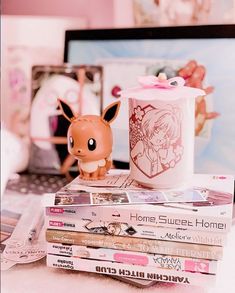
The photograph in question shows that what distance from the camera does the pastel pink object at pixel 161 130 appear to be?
0.73 meters

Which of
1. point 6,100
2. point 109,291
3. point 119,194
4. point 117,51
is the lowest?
point 109,291

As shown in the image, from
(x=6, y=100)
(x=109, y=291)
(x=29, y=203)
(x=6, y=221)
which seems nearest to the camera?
(x=109, y=291)

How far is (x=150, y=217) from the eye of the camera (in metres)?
0.69

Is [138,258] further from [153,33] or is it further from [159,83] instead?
[153,33]

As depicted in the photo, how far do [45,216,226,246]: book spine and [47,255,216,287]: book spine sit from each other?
0.05 meters

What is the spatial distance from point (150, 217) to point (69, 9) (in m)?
0.88

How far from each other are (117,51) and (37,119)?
26 cm

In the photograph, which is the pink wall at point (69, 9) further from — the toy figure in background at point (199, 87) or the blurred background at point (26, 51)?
the toy figure in background at point (199, 87)

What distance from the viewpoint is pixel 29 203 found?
103 centimetres

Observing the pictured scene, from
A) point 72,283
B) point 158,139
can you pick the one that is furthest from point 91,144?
point 72,283

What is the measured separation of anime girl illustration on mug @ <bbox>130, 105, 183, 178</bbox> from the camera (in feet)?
2.40

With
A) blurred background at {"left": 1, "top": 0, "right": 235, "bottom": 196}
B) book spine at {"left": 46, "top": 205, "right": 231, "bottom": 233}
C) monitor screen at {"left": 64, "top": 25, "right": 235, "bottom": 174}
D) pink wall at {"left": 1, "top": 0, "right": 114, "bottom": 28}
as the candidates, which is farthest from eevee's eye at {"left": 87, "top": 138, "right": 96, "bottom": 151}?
pink wall at {"left": 1, "top": 0, "right": 114, "bottom": 28}

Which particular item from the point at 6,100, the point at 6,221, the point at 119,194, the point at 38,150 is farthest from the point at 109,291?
Answer: the point at 6,100

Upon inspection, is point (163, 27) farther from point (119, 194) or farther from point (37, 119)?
point (119, 194)
